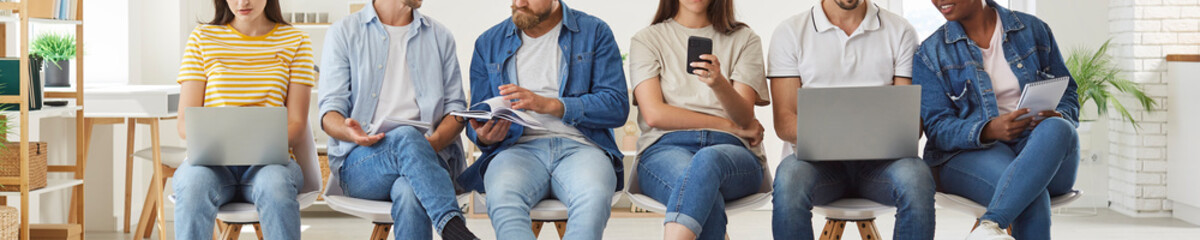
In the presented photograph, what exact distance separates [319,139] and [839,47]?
11.1ft

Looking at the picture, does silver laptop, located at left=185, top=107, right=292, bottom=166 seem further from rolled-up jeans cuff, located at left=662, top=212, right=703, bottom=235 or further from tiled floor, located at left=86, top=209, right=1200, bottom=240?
tiled floor, located at left=86, top=209, right=1200, bottom=240

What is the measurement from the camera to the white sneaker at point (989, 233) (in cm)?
236

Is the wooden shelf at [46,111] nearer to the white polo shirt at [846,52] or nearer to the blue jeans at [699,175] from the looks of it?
the blue jeans at [699,175]

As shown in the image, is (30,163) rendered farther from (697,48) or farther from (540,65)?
(697,48)

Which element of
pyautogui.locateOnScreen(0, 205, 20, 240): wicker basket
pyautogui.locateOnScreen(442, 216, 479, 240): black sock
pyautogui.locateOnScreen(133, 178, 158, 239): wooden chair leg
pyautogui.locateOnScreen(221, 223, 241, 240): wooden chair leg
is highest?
pyautogui.locateOnScreen(442, 216, 479, 240): black sock

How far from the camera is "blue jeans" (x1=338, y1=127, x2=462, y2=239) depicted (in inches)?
98.0

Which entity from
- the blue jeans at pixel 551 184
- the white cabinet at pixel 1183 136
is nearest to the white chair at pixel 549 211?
the blue jeans at pixel 551 184

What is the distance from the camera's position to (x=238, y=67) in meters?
2.84

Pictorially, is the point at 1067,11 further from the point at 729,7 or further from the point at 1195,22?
the point at 729,7

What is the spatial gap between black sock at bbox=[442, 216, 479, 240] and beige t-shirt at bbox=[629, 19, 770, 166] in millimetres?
634

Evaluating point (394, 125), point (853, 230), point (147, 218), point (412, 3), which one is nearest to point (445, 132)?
point (394, 125)

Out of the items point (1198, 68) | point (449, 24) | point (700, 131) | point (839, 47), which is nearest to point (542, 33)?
point (700, 131)

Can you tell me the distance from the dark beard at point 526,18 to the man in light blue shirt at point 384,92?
21 cm

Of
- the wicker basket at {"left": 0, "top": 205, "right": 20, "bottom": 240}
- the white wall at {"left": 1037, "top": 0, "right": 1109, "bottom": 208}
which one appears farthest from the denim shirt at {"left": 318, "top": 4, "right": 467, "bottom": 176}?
the white wall at {"left": 1037, "top": 0, "right": 1109, "bottom": 208}
